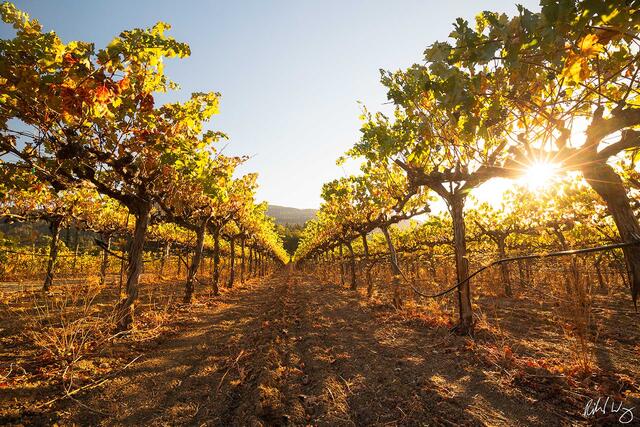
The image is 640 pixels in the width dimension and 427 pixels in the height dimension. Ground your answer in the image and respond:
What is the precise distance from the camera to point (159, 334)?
6.89 meters

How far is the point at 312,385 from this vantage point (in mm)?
4273

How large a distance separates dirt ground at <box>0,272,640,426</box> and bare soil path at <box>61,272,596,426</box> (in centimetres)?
2

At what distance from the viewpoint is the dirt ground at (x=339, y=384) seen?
343 centimetres

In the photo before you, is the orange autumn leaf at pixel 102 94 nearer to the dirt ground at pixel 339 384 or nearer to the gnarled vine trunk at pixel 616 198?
the dirt ground at pixel 339 384

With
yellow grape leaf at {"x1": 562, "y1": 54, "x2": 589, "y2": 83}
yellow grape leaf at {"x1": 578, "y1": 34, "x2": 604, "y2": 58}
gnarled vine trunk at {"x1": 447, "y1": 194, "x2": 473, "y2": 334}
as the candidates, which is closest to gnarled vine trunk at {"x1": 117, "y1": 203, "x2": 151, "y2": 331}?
gnarled vine trunk at {"x1": 447, "y1": 194, "x2": 473, "y2": 334}

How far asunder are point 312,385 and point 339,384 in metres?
0.41

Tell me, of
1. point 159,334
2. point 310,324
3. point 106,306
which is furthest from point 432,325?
point 106,306

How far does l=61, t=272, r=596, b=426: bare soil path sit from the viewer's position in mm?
3428

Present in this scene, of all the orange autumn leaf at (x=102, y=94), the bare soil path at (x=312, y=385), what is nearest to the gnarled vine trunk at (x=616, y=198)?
the bare soil path at (x=312, y=385)

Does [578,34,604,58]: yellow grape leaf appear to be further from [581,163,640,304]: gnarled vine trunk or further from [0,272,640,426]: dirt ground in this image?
[0,272,640,426]: dirt ground

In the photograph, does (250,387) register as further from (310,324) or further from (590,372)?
(590,372)

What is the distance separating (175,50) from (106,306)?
10.1 meters

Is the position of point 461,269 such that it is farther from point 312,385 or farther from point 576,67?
point 576,67

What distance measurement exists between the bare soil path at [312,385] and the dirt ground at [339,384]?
2cm
